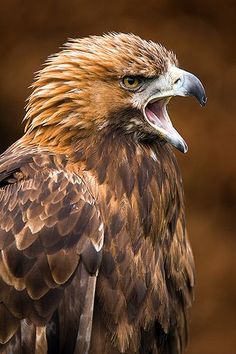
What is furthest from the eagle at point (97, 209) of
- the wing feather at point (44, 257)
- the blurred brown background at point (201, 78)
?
the blurred brown background at point (201, 78)

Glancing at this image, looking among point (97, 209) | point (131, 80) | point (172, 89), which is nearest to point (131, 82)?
point (131, 80)

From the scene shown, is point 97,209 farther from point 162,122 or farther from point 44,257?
point 162,122

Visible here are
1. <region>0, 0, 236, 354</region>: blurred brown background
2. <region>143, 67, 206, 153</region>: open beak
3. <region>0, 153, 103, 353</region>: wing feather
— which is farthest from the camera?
<region>0, 0, 236, 354</region>: blurred brown background

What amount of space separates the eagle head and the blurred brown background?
2.79 metres

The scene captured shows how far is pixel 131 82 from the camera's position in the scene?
6.23 meters

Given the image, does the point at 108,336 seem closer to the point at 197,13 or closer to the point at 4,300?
the point at 4,300

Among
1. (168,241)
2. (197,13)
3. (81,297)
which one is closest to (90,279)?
(81,297)

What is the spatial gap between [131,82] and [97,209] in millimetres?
588

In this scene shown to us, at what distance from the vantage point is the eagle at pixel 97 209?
6.01 metres

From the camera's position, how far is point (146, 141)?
6.31m

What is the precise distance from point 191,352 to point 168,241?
10.7 ft

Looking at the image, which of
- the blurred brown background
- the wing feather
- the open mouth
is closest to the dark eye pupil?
the open mouth

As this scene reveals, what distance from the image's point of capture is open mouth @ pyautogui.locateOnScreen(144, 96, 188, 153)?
20.0 feet

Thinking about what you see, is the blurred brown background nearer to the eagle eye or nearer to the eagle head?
the eagle head
